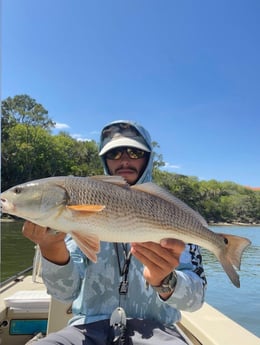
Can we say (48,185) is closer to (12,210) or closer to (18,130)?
(12,210)

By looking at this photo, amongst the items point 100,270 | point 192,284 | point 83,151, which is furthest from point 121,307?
point 83,151

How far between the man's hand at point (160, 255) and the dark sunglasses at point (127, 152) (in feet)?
2.99

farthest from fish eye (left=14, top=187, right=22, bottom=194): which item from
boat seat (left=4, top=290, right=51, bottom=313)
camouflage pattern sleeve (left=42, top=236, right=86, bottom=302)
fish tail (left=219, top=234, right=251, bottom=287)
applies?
boat seat (left=4, top=290, right=51, bottom=313)

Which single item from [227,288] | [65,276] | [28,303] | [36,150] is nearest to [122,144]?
[65,276]

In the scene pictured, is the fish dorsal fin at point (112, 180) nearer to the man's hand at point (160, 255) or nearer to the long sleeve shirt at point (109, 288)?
the man's hand at point (160, 255)

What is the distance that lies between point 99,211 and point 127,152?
1.04m

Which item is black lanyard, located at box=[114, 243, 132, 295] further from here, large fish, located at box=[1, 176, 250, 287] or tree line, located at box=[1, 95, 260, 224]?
tree line, located at box=[1, 95, 260, 224]

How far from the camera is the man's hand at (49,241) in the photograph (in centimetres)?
196

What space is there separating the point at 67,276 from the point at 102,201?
80cm

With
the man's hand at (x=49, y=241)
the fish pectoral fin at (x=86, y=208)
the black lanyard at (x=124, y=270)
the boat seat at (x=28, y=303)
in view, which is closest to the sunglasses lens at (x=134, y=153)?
the black lanyard at (x=124, y=270)

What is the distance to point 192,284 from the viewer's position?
7.50 feet

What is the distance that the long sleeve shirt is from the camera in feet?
7.63

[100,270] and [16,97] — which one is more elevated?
[16,97]

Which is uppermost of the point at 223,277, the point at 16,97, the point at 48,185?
the point at 16,97
